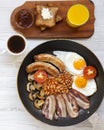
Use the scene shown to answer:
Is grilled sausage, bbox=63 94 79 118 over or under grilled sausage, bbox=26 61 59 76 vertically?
under

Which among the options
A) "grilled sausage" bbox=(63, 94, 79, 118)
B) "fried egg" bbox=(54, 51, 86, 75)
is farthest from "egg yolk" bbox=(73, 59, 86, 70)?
"grilled sausage" bbox=(63, 94, 79, 118)

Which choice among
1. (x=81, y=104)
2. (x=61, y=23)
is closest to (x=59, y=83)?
(x=81, y=104)

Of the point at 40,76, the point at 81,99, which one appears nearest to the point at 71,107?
the point at 81,99

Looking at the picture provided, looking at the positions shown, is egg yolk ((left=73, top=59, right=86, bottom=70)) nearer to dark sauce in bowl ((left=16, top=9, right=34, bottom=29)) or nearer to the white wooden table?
the white wooden table

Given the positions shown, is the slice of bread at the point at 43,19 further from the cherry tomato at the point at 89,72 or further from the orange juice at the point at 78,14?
the cherry tomato at the point at 89,72

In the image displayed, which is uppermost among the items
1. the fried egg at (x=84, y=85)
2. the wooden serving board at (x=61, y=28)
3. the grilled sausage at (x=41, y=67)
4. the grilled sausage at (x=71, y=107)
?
the wooden serving board at (x=61, y=28)

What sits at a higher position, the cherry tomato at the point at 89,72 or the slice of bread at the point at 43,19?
the slice of bread at the point at 43,19

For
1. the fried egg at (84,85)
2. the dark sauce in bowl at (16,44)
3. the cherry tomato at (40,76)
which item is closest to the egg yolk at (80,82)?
the fried egg at (84,85)
